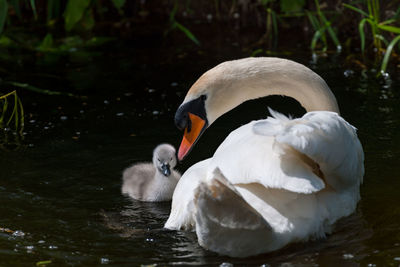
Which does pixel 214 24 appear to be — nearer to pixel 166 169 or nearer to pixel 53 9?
pixel 53 9

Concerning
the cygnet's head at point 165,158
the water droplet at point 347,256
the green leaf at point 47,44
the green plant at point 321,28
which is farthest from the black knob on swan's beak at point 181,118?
the green leaf at point 47,44

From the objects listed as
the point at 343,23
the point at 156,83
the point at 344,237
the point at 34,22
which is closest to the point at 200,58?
the point at 156,83

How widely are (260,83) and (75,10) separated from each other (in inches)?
185

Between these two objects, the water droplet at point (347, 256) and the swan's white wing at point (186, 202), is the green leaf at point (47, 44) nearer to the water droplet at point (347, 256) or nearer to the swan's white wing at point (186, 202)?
the swan's white wing at point (186, 202)

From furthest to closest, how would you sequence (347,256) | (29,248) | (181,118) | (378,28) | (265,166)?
1. (378,28)
2. (181,118)
3. (29,248)
4. (347,256)
5. (265,166)

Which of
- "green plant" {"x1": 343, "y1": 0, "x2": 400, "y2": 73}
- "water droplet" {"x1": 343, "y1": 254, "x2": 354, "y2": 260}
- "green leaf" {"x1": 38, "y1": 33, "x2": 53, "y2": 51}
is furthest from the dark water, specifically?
"green plant" {"x1": 343, "y1": 0, "x2": 400, "y2": 73}

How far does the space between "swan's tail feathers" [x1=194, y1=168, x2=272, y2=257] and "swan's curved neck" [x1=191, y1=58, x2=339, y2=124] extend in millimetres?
1362

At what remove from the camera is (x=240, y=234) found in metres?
3.92

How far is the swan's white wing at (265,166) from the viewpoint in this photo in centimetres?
395

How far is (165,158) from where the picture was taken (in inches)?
225

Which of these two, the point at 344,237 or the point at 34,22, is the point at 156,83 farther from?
the point at 344,237

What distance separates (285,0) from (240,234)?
19.4ft

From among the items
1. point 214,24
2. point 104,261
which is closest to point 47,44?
point 214,24

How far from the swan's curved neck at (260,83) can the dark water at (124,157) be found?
0.73m
